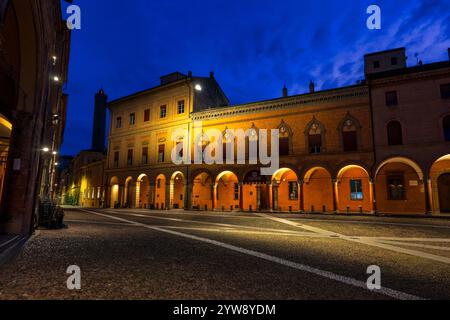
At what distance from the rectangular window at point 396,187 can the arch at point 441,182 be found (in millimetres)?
1919

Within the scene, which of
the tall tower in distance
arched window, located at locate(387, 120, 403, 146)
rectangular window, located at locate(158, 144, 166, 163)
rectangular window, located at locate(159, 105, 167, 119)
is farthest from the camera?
the tall tower in distance

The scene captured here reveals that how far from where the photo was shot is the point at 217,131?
24734mm

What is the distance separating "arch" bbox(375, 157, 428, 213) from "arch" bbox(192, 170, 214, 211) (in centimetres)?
1460

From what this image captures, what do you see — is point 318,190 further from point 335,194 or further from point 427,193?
point 427,193

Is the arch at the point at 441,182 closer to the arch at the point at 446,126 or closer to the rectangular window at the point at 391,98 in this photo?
the arch at the point at 446,126

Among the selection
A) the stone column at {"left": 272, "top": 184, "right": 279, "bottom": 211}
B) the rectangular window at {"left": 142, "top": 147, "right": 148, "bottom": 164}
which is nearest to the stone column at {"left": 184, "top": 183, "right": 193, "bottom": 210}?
the rectangular window at {"left": 142, "top": 147, "right": 148, "bottom": 164}

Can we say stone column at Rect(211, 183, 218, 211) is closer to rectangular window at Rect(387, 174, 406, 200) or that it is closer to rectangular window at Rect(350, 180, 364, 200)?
rectangular window at Rect(350, 180, 364, 200)

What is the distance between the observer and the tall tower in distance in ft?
196

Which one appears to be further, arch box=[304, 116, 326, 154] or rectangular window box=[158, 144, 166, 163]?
rectangular window box=[158, 144, 166, 163]

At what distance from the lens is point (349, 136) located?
2045cm

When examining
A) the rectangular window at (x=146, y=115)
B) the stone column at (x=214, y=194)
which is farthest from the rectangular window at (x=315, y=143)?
the rectangular window at (x=146, y=115)
